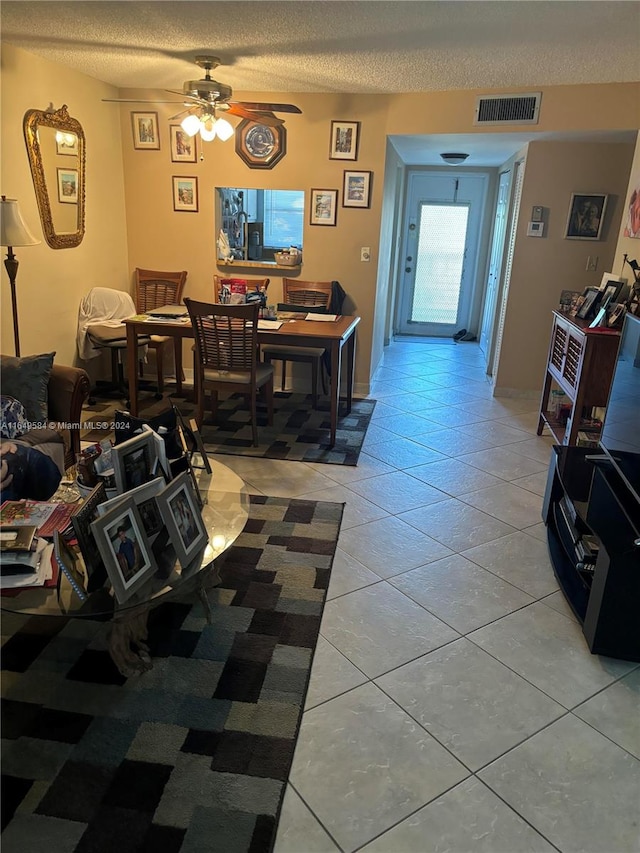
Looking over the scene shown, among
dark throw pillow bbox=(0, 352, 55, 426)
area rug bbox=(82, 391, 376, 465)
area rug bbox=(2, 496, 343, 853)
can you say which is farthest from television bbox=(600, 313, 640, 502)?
dark throw pillow bbox=(0, 352, 55, 426)

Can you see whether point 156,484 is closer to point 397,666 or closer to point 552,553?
point 397,666

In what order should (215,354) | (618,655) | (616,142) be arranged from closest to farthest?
(618,655), (215,354), (616,142)

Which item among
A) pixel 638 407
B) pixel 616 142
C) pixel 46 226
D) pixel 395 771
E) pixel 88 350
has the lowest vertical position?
pixel 395 771

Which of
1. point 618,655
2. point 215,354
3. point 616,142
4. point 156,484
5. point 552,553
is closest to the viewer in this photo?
point 156,484

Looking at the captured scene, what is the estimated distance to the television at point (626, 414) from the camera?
8.07 feet

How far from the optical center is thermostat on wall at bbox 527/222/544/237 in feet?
16.1

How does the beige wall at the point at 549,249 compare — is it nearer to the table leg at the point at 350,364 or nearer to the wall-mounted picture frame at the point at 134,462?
the table leg at the point at 350,364

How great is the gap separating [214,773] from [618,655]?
1.47 m

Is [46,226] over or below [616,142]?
below

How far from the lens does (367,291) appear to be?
5.00m

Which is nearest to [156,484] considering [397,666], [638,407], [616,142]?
[397,666]

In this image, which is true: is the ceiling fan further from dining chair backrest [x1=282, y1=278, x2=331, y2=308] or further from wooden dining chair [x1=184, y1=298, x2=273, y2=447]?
dining chair backrest [x1=282, y1=278, x2=331, y2=308]

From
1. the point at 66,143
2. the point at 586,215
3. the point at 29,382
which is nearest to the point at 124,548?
the point at 29,382

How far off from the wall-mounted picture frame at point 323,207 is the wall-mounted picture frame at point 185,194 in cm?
99
